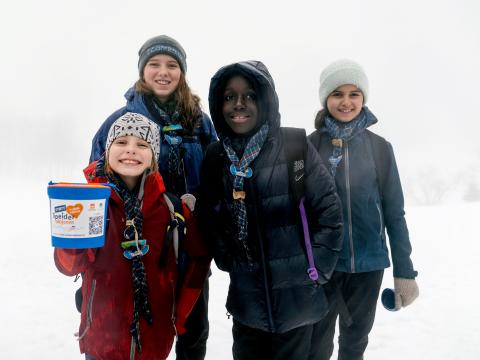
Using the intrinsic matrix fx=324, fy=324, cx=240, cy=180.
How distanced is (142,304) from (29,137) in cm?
7280

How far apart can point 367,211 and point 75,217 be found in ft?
7.05

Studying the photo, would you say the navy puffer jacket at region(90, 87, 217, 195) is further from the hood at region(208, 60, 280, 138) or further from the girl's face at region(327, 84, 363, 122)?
the girl's face at region(327, 84, 363, 122)

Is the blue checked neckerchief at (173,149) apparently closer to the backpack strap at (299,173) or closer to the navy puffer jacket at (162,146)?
the navy puffer jacket at (162,146)

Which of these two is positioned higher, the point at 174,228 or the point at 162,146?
the point at 162,146

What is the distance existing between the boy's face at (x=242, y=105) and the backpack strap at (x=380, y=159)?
3.73 ft

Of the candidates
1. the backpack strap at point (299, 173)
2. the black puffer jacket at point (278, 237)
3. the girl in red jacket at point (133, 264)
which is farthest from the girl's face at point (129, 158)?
the backpack strap at point (299, 173)

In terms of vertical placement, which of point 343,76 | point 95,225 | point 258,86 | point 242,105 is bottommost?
point 95,225

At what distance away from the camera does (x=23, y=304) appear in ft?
17.8

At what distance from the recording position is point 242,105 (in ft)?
7.36

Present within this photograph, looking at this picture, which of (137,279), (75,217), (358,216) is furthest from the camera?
(358,216)

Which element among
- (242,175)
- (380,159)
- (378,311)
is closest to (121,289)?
(242,175)

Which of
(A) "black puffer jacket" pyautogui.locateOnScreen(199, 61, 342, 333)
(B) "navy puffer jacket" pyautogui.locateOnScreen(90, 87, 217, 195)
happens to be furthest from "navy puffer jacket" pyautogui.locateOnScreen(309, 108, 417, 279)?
(B) "navy puffer jacket" pyautogui.locateOnScreen(90, 87, 217, 195)

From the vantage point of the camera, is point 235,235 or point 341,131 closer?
point 235,235

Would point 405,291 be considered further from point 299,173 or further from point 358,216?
point 299,173
